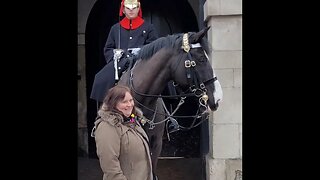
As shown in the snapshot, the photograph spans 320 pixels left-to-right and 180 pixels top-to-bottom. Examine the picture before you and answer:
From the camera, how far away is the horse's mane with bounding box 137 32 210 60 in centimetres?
359

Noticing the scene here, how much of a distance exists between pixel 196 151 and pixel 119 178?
9.37 feet

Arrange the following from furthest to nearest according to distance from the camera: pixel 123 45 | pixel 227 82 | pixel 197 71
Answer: pixel 227 82 < pixel 123 45 < pixel 197 71

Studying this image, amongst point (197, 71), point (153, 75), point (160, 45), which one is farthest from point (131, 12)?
point (197, 71)

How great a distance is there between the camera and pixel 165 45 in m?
3.61

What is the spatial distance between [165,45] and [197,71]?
11.1 inches

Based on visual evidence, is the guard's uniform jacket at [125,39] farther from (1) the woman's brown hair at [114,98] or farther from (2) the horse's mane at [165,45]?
(1) the woman's brown hair at [114,98]

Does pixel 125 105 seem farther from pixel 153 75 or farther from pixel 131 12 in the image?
pixel 131 12

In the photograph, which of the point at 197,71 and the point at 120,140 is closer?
the point at 120,140

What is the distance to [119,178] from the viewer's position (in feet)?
9.37

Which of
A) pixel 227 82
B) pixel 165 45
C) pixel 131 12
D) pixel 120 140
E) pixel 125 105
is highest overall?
pixel 131 12

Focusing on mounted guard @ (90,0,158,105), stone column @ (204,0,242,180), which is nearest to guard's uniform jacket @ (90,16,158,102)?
mounted guard @ (90,0,158,105)
